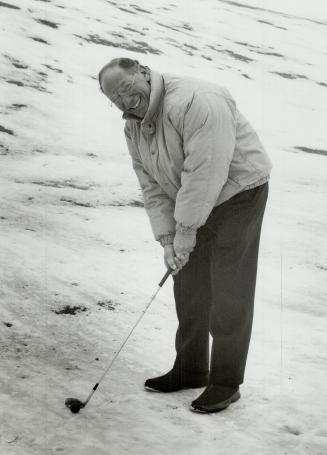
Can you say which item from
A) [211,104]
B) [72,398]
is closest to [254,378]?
[72,398]

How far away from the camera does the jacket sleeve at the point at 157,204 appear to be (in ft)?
12.8

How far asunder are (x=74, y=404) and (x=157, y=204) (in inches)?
48.1

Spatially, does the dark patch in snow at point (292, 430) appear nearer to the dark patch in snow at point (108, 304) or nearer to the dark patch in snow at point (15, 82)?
the dark patch in snow at point (108, 304)

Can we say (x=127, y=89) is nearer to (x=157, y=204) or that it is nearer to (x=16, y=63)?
(x=157, y=204)

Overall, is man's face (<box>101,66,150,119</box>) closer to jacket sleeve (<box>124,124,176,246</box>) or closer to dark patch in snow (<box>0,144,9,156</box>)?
jacket sleeve (<box>124,124,176,246</box>)

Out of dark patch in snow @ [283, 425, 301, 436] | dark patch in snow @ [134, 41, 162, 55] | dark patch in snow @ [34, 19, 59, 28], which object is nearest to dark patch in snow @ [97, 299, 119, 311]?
dark patch in snow @ [283, 425, 301, 436]

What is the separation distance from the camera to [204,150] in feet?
11.1

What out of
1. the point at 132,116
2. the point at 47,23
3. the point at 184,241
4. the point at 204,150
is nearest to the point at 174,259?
the point at 184,241

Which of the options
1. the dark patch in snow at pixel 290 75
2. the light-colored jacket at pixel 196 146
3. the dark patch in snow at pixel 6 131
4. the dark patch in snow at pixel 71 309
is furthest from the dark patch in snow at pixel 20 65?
the light-colored jacket at pixel 196 146

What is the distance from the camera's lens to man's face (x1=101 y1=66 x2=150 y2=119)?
340 centimetres

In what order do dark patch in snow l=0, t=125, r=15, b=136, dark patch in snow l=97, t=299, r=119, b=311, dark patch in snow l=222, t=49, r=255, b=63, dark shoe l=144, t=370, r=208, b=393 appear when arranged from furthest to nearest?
dark patch in snow l=222, t=49, r=255, b=63 → dark patch in snow l=0, t=125, r=15, b=136 → dark patch in snow l=97, t=299, r=119, b=311 → dark shoe l=144, t=370, r=208, b=393

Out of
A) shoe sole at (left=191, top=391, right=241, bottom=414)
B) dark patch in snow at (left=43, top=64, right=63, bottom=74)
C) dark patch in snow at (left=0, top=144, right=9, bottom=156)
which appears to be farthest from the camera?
dark patch in snow at (left=43, top=64, right=63, bottom=74)

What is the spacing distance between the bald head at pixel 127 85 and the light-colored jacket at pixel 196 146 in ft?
0.18

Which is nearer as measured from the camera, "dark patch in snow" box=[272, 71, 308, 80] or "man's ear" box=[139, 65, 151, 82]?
"man's ear" box=[139, 65, 151, 82]
